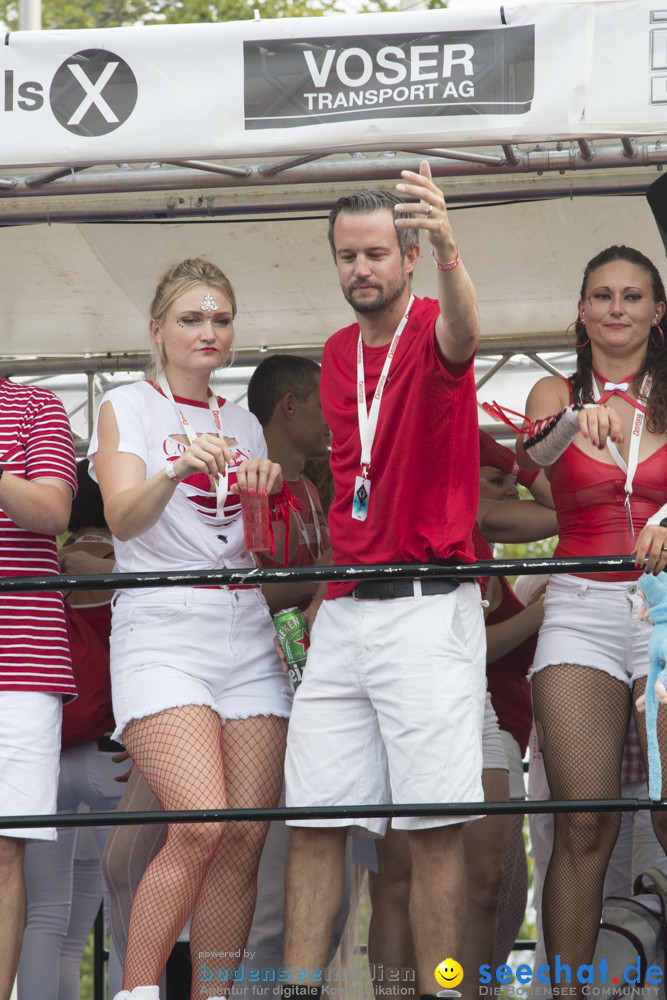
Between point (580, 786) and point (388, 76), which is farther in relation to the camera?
point (580, 786)

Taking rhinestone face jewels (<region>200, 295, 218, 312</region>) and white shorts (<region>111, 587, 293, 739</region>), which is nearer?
white shorts (<region>111, 587, 293, 739</region>)

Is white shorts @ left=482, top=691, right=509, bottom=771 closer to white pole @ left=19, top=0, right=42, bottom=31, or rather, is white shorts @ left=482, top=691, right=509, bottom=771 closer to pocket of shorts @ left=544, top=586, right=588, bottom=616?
pocket of shorts @ left=544, top=586, right=588, bottom=616

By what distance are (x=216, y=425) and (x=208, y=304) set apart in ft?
1.06

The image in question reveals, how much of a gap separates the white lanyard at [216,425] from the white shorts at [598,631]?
0.92m

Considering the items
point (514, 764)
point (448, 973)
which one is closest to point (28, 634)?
point (448, 973)

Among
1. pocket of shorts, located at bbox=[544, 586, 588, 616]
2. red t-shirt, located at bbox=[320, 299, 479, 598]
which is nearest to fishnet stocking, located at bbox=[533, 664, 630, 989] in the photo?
pocket of shorts, located at bbox=[544, 586, 588, 616]

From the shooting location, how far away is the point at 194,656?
3.04 m

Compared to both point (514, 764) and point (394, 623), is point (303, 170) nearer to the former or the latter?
point (394, 623)

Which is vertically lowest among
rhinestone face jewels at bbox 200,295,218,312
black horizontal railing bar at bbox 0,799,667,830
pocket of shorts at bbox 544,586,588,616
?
black horizontal railing bar at bbox 0,799,667,830

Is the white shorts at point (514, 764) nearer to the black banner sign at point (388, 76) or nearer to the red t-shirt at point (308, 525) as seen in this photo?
the red t-shirt at point (308, 525)

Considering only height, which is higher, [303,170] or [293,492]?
[303,170]

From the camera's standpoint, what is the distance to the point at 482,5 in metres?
2.87

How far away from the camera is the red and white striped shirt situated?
3.07m

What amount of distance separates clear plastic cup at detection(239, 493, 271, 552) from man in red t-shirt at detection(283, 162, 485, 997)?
19cm
